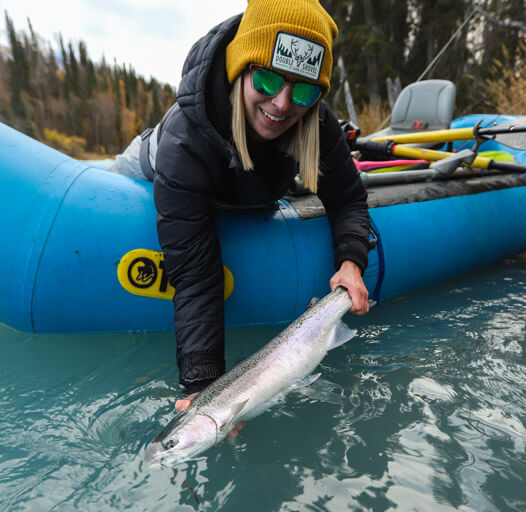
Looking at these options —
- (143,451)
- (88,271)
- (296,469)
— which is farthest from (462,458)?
(88,271)

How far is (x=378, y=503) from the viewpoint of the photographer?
4.21 ft

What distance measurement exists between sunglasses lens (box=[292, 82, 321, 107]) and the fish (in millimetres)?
903

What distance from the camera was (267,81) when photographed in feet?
5.11

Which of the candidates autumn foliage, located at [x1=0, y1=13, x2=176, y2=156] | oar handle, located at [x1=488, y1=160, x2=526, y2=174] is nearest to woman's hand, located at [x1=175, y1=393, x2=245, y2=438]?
oar handle, located at [x1=488, y1=160, x2=526, y2=174]

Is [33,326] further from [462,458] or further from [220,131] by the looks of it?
[462,458]

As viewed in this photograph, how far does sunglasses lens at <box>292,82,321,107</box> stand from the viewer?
1602mm

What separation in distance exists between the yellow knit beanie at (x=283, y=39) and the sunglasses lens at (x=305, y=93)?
0.10 ft

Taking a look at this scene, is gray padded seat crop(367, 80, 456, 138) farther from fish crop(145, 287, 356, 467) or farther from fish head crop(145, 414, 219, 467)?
fish head crop(145, 414, 219, 467)

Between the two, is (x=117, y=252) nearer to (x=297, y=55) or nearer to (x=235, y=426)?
(x=235, y=426)

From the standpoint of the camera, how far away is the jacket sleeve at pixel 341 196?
2.06 meters

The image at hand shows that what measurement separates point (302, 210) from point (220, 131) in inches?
33.7

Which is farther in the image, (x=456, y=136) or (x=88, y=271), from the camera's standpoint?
(x=456, y=136)

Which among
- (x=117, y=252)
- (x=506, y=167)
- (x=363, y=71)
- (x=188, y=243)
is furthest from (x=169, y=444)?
(x=363, y=71)

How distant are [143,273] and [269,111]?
1.05 m
